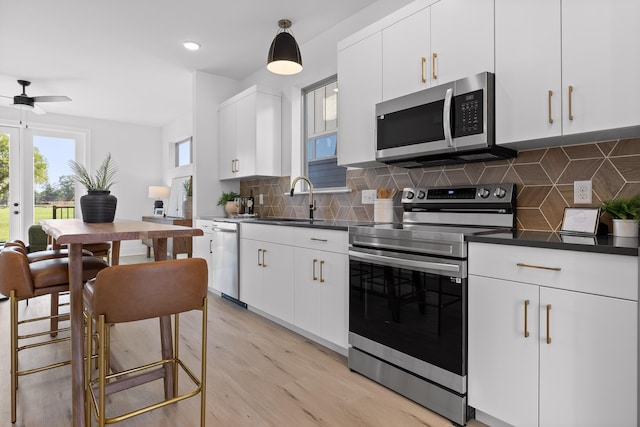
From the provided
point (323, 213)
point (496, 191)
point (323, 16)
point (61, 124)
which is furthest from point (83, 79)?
point (496, 191)

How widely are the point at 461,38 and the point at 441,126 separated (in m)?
0.49

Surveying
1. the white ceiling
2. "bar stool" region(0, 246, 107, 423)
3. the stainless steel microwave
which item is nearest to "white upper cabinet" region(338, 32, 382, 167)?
the stainless steel microwave

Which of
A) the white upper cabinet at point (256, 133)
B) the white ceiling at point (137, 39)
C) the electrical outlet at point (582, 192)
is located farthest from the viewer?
→ the white upper cabinet at point (256, 133)

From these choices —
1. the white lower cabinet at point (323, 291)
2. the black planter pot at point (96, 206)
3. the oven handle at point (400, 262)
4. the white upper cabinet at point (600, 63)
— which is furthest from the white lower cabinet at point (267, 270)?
the white upper cabinet at point (600, 63)

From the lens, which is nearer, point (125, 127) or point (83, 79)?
point (83, 79)

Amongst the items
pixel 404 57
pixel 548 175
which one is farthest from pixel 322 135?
pixel 548 175

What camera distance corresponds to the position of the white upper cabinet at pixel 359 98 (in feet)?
8.33

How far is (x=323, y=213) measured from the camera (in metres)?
3.49

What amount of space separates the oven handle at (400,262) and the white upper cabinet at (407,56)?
3.57 feet

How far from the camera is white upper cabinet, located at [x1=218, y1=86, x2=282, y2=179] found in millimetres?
3947

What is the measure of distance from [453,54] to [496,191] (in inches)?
32.8

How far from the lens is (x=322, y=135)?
3.69 m

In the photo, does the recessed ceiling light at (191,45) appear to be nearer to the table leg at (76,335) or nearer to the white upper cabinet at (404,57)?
the white upper cabinet at (404,57)

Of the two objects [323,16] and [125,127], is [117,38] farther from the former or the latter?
[125,127]
